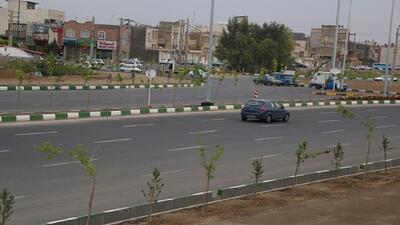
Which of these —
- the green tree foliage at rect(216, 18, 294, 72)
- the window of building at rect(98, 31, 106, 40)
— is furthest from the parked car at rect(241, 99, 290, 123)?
the window of building at rect(98, 31, 106, 40)

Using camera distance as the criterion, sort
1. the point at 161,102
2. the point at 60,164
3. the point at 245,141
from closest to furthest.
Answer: the point at 60,164 → the point at 245,141 → the point at 161,102

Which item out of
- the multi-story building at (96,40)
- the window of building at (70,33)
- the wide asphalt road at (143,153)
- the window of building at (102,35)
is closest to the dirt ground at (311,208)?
the wide asphalt road at (143,153)

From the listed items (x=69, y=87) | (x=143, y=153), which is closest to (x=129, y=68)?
(x=69, y=87)

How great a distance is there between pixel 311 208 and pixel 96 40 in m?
97.3

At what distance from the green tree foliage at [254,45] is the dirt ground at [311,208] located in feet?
321

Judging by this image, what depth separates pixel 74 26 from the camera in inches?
4208

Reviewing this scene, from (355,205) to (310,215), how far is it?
153cm

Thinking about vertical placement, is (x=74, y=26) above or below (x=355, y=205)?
above

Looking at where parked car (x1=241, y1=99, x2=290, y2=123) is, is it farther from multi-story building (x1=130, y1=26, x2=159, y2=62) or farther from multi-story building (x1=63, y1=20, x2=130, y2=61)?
multi-story building (x1=130, y1=26, x2=159, y2=62)

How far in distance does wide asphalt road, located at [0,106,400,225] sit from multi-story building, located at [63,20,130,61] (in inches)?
2857

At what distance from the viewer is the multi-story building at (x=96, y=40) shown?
10188 centimetres

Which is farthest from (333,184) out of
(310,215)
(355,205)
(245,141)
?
(245,141)

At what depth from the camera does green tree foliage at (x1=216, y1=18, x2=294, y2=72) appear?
113875 millimetres

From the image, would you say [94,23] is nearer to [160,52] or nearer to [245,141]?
[160,52]
